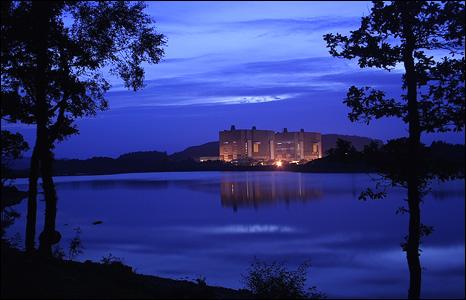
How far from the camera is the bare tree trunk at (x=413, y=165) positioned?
1128 cm

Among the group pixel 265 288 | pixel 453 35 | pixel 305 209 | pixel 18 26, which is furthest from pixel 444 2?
pixel 305 209

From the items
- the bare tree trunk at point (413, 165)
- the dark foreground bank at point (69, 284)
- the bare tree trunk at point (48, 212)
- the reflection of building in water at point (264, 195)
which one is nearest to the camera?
the dark foreground bank at point (69, 284)

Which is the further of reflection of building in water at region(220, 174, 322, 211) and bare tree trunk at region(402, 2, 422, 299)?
reflection of building in water at region(220, 174, 322, 211)

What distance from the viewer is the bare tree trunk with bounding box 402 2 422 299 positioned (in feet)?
37.0

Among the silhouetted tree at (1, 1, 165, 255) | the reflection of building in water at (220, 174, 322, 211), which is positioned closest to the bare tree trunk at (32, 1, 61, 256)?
the silhouetted tree at (1, 1, 165, 255)

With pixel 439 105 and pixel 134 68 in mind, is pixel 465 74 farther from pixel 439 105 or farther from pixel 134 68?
pixel 134 68

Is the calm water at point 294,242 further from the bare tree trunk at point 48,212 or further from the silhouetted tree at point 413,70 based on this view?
the bare tree trunk at point 48,212

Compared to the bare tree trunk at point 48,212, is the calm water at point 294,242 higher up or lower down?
lower down

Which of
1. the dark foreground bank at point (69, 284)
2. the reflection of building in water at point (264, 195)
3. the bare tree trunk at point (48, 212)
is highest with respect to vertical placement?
the bare tree trunk at point (48, 212)

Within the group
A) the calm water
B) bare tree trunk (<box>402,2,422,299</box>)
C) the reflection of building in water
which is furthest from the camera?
the reflection of building in water

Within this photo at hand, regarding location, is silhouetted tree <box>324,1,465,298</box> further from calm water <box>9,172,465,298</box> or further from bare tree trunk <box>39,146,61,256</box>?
bare tree trunk <box>39,146,61,256</box>

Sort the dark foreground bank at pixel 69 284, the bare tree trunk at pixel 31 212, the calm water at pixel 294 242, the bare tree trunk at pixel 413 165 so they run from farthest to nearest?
1. the calm water at pixel 294 242
2. the bare tree trunk at pixel 31 212
3. the bare tree trunk at pixel 413 165
4. the dark foreground bank at pixel 69 284

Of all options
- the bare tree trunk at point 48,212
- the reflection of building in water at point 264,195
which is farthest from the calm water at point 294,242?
the reflection of building in water at point 264,195

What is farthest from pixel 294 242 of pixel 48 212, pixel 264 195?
pixel 264 195
